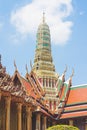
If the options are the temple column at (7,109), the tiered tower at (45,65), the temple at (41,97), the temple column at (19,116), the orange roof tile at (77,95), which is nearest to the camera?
the temple column at (7,109)

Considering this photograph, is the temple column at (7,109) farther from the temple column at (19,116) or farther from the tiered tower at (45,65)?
the tiered tower at (45,65)

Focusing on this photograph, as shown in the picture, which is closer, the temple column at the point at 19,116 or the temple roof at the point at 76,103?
the temple column at the point at 19,116

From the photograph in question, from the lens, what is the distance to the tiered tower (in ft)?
132

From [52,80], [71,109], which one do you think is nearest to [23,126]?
[71,109]

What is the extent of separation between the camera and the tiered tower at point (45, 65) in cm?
4022

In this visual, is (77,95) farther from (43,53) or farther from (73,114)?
(43,53)

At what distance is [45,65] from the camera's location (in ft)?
141

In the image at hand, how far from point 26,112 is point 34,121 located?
3249 millimetres

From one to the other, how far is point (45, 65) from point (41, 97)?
265 inches

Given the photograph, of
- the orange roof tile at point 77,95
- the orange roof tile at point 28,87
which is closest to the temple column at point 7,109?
the orange roof tile at point 28,87

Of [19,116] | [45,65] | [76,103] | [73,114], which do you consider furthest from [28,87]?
[19,116]

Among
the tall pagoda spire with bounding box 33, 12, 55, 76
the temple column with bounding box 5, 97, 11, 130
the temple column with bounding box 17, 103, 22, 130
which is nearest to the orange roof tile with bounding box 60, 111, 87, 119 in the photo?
the tall pagoda spire with bounding box 33, 12, 55, 76

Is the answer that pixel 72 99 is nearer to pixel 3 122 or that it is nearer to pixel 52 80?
pixel 52 80

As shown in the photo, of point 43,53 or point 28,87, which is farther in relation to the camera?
point 43,53
